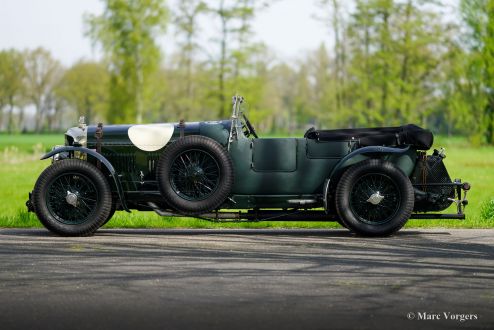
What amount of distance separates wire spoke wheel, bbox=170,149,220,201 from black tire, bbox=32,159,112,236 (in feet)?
2.71

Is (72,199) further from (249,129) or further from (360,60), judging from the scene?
(360,60)

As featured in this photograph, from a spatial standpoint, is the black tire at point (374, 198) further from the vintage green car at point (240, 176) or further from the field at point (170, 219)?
the field at point (170, 219)

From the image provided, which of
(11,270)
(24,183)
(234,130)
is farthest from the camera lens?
(24,183)

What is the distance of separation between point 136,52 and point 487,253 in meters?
44.8

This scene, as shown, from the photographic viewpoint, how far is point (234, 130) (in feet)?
32.6

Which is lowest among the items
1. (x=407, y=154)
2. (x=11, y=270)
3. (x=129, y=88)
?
(x=11, y=270)

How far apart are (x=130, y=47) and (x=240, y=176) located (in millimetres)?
42486

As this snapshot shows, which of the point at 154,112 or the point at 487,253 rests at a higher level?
the point at 154,112

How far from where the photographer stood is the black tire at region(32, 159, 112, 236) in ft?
31.9

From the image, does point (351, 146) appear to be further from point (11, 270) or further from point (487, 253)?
point (11, 270)

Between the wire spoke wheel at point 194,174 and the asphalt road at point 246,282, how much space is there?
54cm

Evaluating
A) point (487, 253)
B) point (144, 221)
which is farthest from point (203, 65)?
point (487, 253)

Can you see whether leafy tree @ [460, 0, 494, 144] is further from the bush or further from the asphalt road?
the asphalt road

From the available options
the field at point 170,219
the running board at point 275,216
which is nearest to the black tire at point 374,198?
the running board at point 275,216
